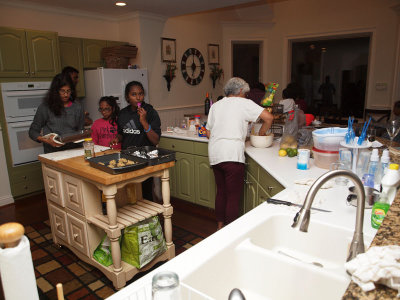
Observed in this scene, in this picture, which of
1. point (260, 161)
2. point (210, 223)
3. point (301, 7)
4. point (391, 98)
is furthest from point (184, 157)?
point (301, 7)

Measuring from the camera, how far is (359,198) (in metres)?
0.96

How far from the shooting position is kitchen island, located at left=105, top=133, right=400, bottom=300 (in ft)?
3.11

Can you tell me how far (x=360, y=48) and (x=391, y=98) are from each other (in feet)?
6.56

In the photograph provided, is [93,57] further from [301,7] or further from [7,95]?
[301,7]

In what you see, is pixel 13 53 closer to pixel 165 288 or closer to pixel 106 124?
pixel 106 124

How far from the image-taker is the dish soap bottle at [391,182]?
1379mm

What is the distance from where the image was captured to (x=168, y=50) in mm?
5625

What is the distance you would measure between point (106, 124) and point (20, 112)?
60.1 inches

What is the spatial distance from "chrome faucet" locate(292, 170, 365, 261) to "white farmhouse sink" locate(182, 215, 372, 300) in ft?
0.44

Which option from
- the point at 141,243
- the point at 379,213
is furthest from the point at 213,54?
the point at 379,213

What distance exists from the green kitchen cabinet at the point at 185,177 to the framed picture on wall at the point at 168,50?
2.50m

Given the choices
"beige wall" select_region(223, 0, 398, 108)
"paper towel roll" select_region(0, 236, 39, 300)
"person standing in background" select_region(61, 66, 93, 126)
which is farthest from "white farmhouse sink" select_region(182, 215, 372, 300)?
"beige wall" select_region(223, 0, 398, 108)

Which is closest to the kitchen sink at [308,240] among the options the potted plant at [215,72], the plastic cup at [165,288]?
the plastic cup at [165,288]

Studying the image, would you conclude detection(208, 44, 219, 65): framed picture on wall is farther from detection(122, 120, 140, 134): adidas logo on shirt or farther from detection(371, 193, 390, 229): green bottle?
detection(371, 193, 390, 229): green bottle
